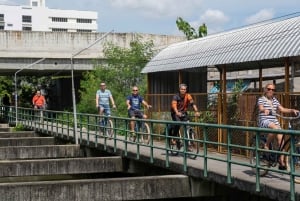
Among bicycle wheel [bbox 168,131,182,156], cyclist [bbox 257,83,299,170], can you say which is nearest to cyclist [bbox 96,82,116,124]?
bicycle wheel [bbox 168,131,182,156]

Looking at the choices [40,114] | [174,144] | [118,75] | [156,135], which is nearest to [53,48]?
[118,75]

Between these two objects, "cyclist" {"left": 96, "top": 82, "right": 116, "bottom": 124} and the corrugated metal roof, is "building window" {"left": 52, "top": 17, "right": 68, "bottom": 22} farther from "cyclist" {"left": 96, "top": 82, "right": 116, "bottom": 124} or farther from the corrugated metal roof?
"cyclist" {"left": 96, "top": 82, "right": 116, "bottom": 124}

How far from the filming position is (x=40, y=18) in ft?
454

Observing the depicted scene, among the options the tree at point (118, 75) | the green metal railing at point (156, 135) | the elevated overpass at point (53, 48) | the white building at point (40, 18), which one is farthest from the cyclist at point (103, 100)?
the white building at point (40, 18)

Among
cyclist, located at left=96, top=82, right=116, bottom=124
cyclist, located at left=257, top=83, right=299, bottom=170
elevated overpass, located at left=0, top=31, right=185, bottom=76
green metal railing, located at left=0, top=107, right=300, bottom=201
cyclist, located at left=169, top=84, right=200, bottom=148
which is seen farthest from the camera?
elevated overpass, located at left=0, top=31, right=185, bottom=76

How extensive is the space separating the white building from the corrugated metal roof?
11749 cm

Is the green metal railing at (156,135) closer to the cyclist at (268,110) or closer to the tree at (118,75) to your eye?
the cyclist at (268,110)

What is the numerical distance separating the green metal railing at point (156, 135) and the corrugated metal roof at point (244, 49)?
6.39ft

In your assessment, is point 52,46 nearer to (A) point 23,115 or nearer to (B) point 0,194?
(A) point 23,115

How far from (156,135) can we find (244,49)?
4206 mm

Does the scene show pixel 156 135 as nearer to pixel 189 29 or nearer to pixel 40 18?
pixel 189 29

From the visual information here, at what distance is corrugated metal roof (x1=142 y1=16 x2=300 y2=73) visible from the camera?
1338cm

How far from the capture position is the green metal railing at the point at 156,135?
860 centimetres

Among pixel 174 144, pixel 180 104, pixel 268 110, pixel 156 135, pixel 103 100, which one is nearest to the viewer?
pixel 268 110
